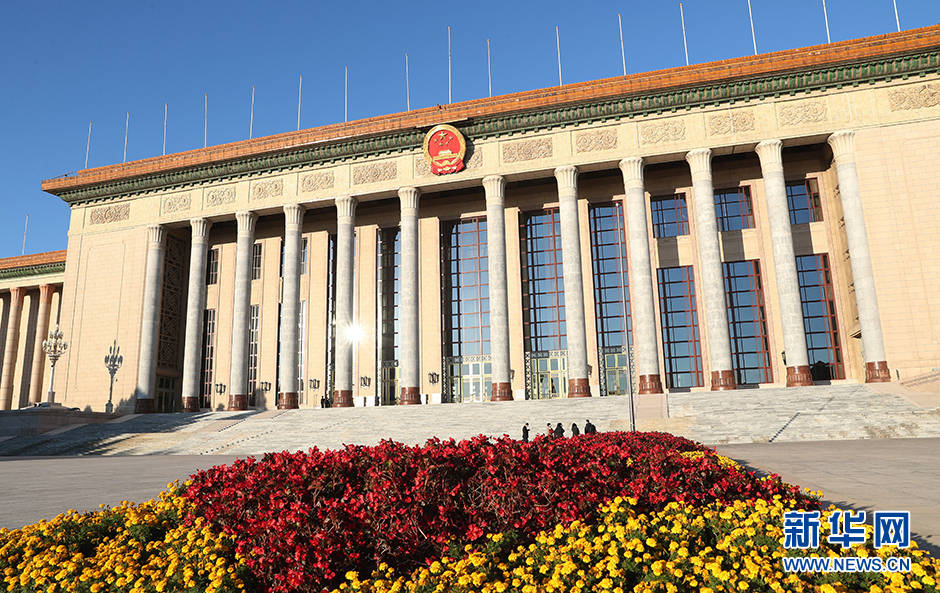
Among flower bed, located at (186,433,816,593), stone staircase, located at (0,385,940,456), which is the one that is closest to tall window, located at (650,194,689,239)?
stone staircase, located at (0,385,940,456)

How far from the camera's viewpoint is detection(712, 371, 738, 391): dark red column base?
29547 mm

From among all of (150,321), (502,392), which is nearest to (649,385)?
(502,392)

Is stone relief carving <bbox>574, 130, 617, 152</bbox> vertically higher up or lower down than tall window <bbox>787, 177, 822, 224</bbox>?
higher up

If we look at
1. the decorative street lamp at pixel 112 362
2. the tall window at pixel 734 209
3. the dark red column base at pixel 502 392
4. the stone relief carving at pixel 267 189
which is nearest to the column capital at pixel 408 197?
the stone relief carving at pixel 267 189

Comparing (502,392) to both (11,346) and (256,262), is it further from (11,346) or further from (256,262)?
(11,346)

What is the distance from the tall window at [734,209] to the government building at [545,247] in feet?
0.42

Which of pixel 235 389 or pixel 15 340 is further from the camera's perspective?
pixel 15 340

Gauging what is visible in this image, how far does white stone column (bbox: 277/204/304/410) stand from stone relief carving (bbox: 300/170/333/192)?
1353 mm

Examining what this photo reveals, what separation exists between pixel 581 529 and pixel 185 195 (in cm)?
3995

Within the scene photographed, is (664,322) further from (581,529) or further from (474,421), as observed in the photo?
(581,529)

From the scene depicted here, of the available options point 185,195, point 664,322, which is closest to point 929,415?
point 664,322

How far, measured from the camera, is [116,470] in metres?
16.9

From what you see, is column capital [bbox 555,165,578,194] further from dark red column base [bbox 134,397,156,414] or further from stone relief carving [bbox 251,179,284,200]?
dark red column base [bbox 134,397,156,414]

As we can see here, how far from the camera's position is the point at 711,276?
30.7m
